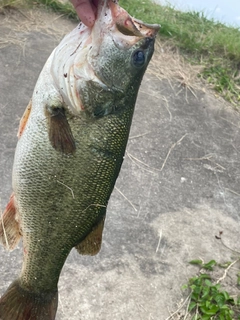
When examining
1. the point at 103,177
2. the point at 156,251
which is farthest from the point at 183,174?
the point at 103,177

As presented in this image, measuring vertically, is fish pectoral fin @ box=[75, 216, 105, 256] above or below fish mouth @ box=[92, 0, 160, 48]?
below

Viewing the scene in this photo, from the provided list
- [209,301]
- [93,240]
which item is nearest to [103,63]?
[93,240]

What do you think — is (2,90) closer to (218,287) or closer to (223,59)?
(218,287)

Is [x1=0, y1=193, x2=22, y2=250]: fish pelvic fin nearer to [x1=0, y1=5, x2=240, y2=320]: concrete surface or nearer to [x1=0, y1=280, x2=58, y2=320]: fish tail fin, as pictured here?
[x1=0, y1=280, x2=58, y2=320]: fish tail fin

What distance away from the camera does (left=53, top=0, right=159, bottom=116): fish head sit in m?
1.73

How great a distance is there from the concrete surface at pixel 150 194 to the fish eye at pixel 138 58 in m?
1.39

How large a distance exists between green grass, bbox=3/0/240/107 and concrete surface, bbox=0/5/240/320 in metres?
0.30

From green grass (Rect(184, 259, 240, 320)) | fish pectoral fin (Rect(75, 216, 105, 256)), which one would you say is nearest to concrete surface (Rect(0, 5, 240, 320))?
green grass (Rect(184, 259, 240, 320))

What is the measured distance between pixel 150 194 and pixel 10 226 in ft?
5.96

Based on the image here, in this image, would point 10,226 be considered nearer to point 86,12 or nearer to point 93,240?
point 93,240

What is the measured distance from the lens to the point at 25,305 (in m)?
1.83

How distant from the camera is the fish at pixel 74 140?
5.64 ft

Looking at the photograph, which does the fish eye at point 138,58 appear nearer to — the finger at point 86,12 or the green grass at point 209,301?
the finger at point 86,12

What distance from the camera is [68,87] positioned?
174 cm
